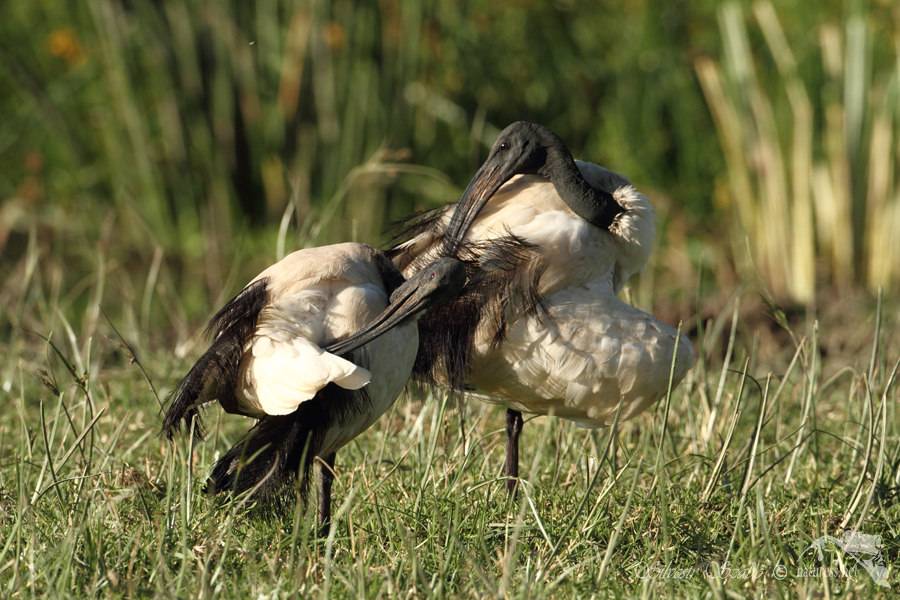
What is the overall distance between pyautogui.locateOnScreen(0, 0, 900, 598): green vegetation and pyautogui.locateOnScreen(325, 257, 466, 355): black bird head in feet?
1.60

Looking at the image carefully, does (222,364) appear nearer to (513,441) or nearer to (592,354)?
(592,354)

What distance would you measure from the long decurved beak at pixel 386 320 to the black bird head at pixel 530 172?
450 mm

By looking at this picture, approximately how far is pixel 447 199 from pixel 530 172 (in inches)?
131

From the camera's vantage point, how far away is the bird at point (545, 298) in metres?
2.67

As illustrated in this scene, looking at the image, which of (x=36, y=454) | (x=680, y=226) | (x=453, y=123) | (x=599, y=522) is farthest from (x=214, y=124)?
(x=599, y=522)

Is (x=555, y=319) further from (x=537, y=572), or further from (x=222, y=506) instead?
(x=222, y=506)

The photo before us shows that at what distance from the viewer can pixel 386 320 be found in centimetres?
233

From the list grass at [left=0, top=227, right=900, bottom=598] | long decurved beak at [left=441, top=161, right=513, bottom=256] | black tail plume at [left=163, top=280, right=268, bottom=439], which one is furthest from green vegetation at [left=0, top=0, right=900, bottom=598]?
long decurved beak at [left=441, top=161, right=513, bottom=256]

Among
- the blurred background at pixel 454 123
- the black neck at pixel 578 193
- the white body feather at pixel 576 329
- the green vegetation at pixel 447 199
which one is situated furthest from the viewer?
the blurred background at pixel 454 123

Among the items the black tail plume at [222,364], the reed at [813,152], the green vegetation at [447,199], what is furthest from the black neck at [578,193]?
the reed at [813,152]

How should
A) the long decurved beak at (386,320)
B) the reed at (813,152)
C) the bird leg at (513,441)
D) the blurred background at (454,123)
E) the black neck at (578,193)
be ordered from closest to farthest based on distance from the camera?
the long decurved beak at (386,320)
the black neck at (578,193)
the bird leg at (513,441)
the reed at (813,152)
the blurred background at (454,123)

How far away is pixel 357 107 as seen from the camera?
6.32 m

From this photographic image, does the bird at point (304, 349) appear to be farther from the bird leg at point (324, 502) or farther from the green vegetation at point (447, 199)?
the green vegetation at point (447, 199)

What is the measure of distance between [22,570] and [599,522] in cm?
142
